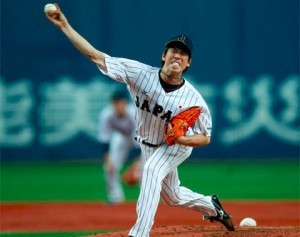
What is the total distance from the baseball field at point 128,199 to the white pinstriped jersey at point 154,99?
1.04 meters

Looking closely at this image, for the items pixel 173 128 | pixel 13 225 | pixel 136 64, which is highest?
pixel 136 64

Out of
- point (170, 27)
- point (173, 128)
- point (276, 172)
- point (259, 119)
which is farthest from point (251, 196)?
point (173, 128)

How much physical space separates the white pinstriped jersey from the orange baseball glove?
3.4 inches

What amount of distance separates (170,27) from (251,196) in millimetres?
4966

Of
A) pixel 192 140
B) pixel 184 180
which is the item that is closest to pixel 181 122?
pixel 192 140

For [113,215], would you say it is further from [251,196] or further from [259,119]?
[259,119]

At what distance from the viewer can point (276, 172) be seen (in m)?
15.1

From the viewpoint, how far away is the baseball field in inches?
355

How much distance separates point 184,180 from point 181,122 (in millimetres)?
7280

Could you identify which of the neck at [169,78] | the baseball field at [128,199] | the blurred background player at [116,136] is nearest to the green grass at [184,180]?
the baseball field at [128,199]

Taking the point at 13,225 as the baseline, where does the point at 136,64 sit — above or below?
above

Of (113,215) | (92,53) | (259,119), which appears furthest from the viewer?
(259,119)

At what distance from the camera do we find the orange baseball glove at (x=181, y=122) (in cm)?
654

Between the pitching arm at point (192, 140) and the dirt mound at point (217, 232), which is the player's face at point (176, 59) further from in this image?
the dirt mound at point (217, 232)
